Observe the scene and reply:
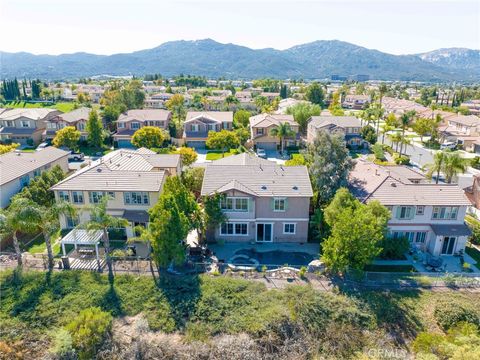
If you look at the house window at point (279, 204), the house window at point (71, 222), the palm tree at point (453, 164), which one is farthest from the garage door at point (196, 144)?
the palm tree at point (453, 164)

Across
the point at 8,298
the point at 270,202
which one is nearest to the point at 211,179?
the point at 270,202

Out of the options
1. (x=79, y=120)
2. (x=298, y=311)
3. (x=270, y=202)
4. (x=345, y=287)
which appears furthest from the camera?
(x=79, y=120)

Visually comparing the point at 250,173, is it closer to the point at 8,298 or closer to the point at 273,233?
the point at 273,233

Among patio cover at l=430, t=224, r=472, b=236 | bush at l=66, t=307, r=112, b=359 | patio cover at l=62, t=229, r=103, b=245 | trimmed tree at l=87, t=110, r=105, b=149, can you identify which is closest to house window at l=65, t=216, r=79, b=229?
patio cover at l=62, t=229, r=103, b=245

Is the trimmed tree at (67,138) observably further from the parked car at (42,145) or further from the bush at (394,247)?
the bush at (394,247)

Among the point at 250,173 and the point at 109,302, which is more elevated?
the point at 250,173

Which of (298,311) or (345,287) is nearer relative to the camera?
(298,311)

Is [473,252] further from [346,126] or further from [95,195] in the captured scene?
[346,126]
